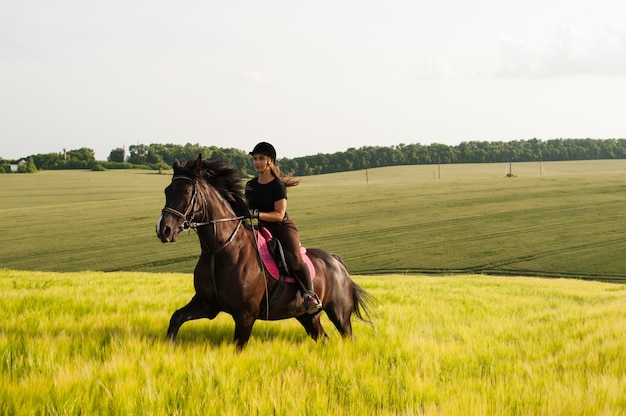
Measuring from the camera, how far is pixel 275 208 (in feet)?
21.2

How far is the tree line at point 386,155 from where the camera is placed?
127 metres

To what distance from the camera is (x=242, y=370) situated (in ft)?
15.5

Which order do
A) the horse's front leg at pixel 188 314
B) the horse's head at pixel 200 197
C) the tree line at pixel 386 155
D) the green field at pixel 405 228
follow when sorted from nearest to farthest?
the horse's head at pixel 200 197, the horse's front leg at pixel 188 314, the green field at pixel 405 228, the tree line at pixel 386 155

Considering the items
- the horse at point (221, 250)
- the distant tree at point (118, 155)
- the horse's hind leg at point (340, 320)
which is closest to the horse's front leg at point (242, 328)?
the horse at point (221, 250)

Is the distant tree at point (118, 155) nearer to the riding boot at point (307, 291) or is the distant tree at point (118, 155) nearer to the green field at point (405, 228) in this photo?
the green field at point (405, 228)

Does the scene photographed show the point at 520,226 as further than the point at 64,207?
No

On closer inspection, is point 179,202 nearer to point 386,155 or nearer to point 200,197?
point 200,197

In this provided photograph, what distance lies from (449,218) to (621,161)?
10299cm

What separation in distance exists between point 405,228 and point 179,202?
143 ft

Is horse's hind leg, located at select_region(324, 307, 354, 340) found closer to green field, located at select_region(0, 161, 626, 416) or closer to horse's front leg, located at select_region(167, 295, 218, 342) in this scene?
green field, located at select_region(0, 161, 626, 416)

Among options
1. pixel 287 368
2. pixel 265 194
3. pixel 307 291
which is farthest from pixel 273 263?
pixel 287 368

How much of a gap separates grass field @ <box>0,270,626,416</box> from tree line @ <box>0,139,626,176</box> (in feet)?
379

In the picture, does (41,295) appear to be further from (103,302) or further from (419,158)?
(419,158)

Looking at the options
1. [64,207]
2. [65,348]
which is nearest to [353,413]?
[65,348]
